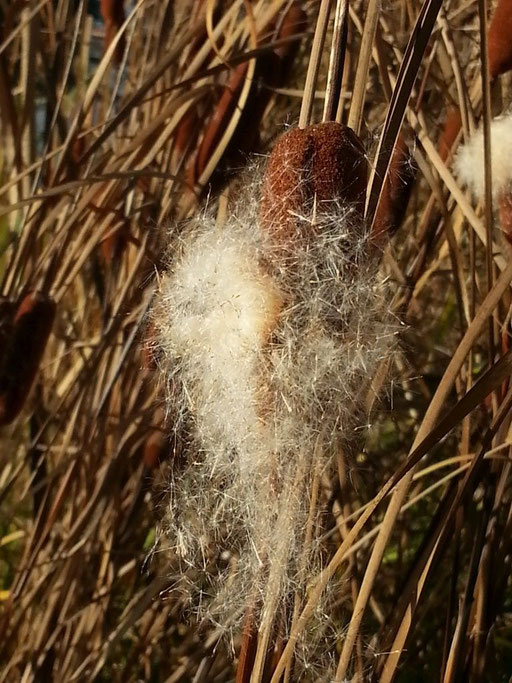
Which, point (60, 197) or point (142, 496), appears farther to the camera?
point (142, 496)

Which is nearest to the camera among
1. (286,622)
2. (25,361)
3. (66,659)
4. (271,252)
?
(271,252)

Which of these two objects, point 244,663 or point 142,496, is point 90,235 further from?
point 244,663

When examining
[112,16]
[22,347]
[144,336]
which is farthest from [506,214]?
[112,16]

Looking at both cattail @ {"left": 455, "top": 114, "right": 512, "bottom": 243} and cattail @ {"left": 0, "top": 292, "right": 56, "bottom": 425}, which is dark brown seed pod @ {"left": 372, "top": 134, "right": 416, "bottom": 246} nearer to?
cattail @ {"left": 455, "top": 114, "right": 512, "bottom": 243}

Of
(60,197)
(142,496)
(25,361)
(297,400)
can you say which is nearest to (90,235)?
(60,197)

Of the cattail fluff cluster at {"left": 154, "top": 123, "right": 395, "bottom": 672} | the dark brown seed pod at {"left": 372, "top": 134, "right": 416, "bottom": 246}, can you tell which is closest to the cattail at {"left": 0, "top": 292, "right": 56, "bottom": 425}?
the cattail fluff cluster at {"left": 154, "top": 123, "right": 395, "bottom": 672}

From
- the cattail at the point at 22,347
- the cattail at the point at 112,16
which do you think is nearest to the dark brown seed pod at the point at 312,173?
the cattail at the point at 22,347
